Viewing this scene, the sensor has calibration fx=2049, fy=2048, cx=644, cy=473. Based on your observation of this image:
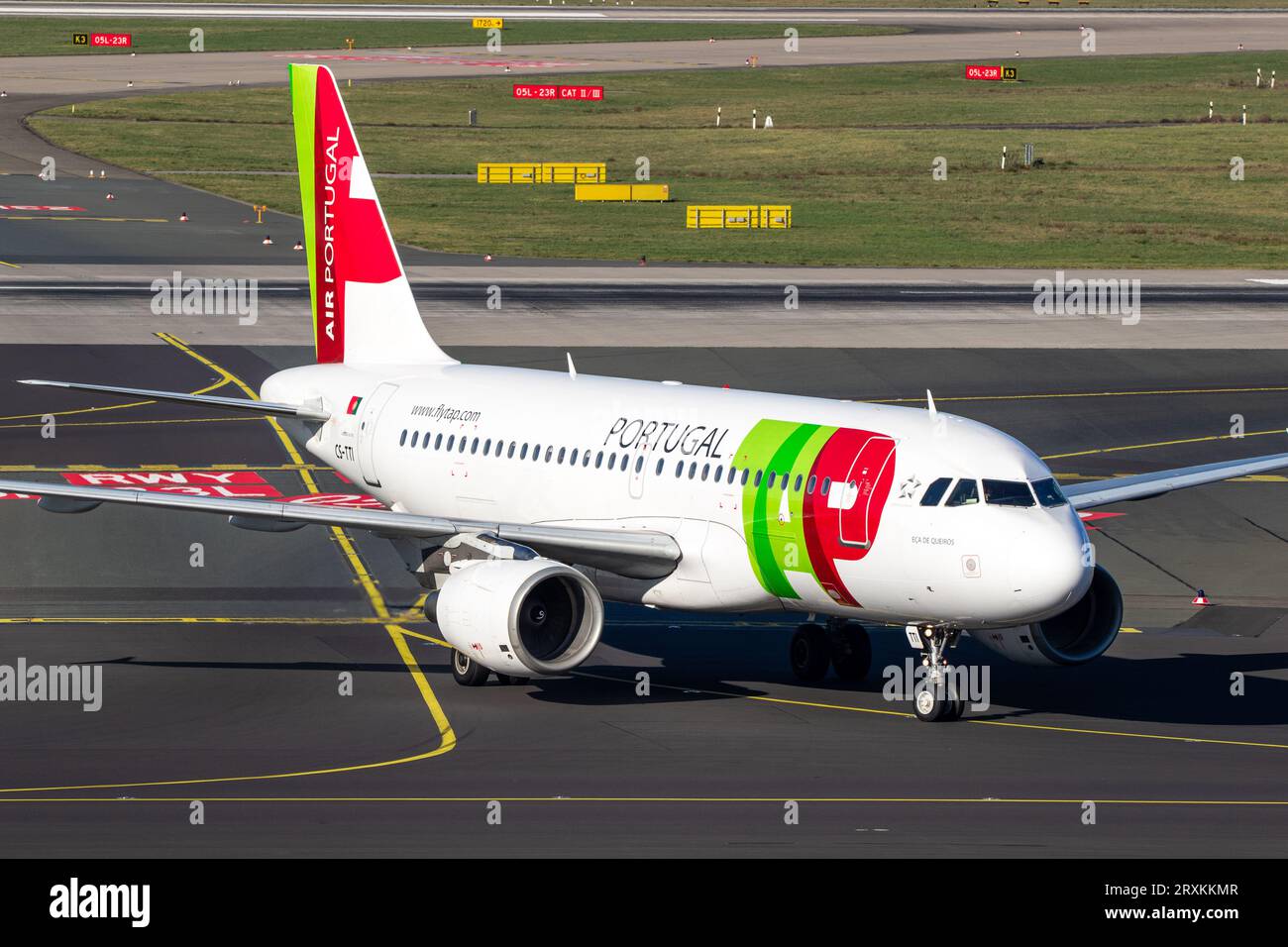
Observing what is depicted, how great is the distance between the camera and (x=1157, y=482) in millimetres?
37594

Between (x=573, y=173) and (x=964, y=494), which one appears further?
(x=573, y=173)

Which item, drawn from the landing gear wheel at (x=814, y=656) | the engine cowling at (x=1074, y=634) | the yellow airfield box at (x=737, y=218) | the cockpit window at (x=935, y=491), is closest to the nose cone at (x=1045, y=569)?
the cockpit window at (x=935, y=491)

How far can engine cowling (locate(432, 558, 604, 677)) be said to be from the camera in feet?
107

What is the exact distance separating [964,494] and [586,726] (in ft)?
22.9

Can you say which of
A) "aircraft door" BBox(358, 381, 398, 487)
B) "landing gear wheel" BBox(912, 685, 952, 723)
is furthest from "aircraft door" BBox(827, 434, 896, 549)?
"aircraft door" BBox(358, 381, 398, 487)

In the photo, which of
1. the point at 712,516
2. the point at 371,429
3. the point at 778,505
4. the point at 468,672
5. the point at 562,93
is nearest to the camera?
the point at 778,505

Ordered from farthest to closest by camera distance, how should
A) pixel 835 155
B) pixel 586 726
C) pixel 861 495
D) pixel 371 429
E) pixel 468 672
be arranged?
1. pixel 835 155
2. pixel 371 429
3. pixel 468 672
4. pixel 586 726
5. pixel 861 495

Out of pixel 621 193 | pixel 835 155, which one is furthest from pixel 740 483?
pixel 835 155

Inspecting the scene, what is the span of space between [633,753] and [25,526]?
21.0m

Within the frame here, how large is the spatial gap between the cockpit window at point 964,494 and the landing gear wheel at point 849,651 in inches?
212

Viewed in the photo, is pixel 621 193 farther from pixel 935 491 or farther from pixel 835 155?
pixel 935 491

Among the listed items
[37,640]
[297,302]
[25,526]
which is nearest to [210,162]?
[297,302]

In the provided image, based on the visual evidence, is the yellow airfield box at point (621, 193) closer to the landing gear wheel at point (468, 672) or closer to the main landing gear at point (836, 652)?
the main landing gear at point (836, 652)
